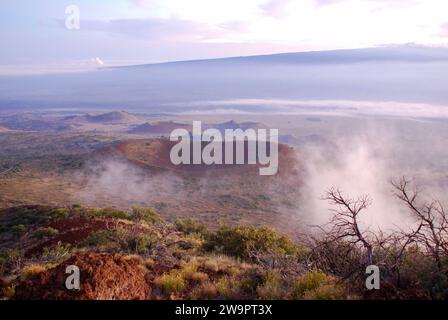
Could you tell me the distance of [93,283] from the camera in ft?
18.3

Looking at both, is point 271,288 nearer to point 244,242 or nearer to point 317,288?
point 317,288

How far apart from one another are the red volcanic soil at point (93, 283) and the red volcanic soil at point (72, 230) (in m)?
5.16

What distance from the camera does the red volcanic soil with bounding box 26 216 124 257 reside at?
11.5 m

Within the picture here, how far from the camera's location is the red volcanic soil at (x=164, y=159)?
125 ft

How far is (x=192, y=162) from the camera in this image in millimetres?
40656

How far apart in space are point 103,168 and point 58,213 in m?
19.9

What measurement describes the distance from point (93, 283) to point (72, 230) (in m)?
7.86

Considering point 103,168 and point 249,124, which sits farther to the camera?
point 249,124

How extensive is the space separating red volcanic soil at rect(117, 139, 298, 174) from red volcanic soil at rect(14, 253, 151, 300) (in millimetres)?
31499

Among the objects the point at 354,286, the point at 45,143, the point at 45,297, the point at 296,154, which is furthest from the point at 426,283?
the point at 45,143

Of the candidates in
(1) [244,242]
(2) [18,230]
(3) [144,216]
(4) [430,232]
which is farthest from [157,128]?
(4) [430,232]

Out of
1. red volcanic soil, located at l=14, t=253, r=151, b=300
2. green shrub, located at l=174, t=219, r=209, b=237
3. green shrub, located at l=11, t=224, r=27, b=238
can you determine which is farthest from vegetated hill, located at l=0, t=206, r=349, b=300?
green shrub, located at l=11, t=224, r=27, b=238

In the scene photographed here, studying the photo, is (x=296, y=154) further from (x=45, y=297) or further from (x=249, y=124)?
(x=249, y=124)

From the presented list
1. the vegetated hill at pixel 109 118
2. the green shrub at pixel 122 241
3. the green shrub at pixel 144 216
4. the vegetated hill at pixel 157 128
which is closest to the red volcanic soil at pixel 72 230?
the green shrub at pixel 122 241
